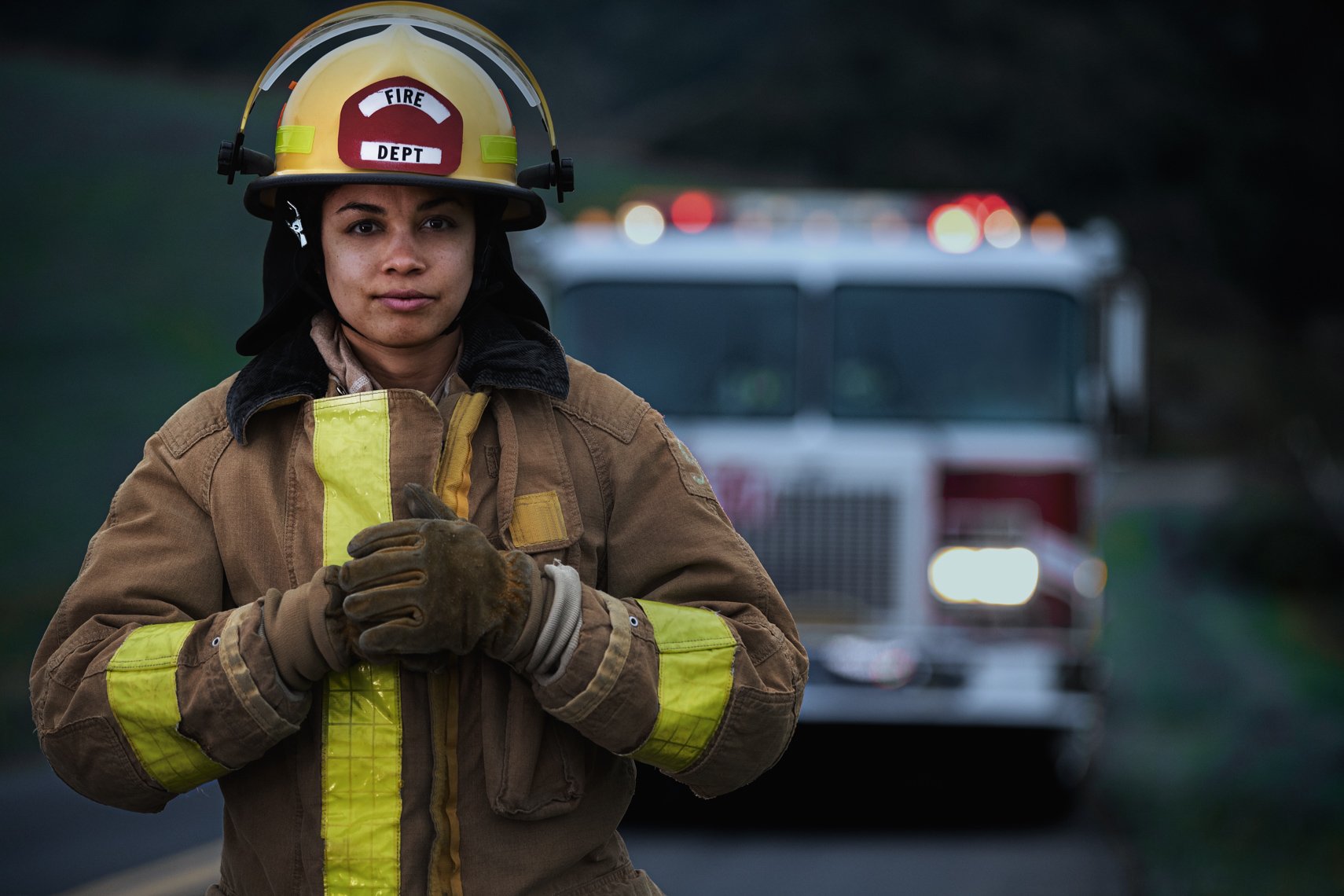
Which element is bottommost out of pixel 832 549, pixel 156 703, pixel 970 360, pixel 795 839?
pixel 795 839

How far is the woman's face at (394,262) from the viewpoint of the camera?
230 centimetres

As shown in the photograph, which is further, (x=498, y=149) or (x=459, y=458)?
(x=498, y=149)

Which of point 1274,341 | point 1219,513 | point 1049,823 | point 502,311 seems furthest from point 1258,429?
point 502,311

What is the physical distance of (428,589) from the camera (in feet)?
6.59

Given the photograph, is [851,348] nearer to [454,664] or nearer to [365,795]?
[454,664]

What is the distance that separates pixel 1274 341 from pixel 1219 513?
1536 cm

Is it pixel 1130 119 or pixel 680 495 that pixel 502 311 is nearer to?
pixel 680 495

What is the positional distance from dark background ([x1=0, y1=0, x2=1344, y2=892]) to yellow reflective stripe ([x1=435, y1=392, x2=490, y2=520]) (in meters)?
5.05

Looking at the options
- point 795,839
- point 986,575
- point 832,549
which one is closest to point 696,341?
point 832,549

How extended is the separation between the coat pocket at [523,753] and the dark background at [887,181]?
4910mm

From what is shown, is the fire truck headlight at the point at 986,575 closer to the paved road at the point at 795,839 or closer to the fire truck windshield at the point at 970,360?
the fire truck windshield at the point at 970,360

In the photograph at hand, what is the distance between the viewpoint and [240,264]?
3072 centimetres

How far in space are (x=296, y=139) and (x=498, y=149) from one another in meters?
0.28

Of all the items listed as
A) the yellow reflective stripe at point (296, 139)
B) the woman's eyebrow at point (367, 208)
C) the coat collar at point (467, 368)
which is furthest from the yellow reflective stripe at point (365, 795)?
the yellow reflective stripe at point (296, 139)
